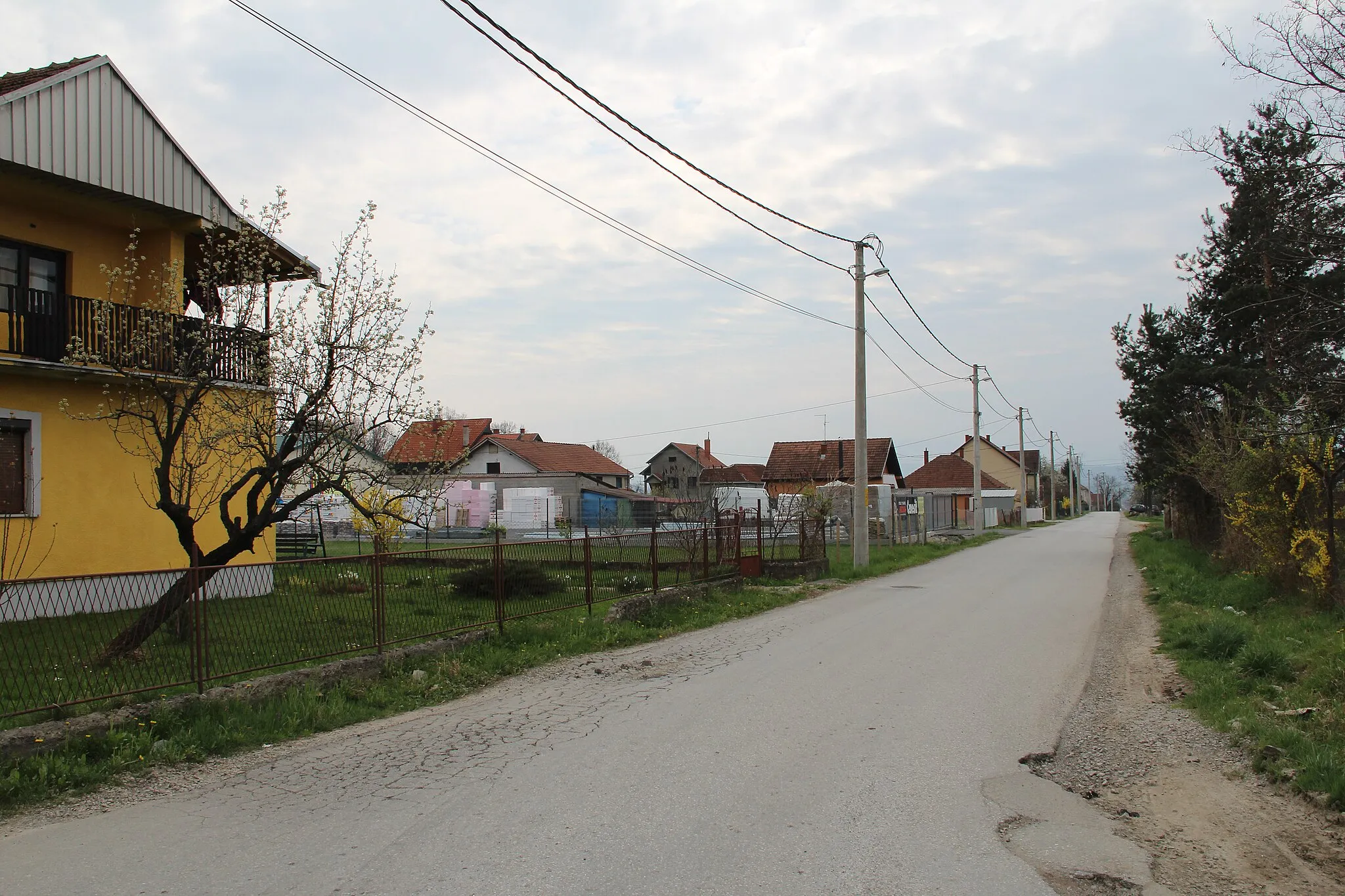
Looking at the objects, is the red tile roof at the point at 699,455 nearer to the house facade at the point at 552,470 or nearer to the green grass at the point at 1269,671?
the house facade at the point at 552,470

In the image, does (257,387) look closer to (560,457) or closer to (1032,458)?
(560,457)

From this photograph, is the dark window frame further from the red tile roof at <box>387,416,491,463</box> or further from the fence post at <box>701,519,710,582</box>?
the fence post at <box>701,519,710,582</box>

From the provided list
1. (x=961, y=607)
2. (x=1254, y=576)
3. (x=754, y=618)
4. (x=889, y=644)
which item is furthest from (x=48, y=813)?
(x=1254, y=576)

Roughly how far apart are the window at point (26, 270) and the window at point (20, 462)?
5.49 ft

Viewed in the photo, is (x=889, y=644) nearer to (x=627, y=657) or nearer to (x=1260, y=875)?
(x=627, y=657)

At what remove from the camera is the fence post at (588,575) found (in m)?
13.3

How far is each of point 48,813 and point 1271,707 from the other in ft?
29.3

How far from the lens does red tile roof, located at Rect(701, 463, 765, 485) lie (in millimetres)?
54906

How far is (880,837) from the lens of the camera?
479cm

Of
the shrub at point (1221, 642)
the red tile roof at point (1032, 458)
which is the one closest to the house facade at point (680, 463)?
the red tile roof at point (1032, 458)

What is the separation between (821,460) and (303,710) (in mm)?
54303

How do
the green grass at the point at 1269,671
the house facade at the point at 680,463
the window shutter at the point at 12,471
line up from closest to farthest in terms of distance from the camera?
the green grass at the point at 1269,671, the window shutter at the point at 12,471, the house facade at the point at 680,463

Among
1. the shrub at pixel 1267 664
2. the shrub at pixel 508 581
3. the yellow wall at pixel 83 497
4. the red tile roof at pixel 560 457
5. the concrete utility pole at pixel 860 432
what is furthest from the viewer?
the red tile roof at pixel 560 457

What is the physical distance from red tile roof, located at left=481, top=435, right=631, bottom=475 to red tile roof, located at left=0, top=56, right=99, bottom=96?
46.9m
